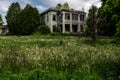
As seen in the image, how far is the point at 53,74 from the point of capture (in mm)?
8242

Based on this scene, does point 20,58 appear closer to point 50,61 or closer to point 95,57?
point 50,61

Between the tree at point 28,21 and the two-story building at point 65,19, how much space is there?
4568mm

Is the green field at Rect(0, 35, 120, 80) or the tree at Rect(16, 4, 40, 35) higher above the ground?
the tree at Rect(16, 4, 40, 35)

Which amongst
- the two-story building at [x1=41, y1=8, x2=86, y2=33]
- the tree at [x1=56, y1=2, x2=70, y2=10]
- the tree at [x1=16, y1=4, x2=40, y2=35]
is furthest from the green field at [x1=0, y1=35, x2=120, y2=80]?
the tree at [x1=56, y1=2, x2=70, y2=10]

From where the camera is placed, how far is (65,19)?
69.2 m

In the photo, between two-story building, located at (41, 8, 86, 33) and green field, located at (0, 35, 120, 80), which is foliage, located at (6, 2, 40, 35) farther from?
green field, located at (0, 35, 120, 80)

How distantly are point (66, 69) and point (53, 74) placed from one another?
2.89 ft

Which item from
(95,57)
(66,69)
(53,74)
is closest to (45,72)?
(53,74)

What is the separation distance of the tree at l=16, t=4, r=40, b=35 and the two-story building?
15.0 feet

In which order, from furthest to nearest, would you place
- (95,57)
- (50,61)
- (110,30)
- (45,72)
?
(110,30) < (95,57) < (50,61) < (45,72)

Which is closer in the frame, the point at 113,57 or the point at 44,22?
the point at 113,57

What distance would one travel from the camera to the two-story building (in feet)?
224

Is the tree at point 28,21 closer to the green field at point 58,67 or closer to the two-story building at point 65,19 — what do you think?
the two-story building at point 65,19

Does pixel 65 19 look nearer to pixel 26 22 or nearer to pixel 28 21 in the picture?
pixel 28 21
